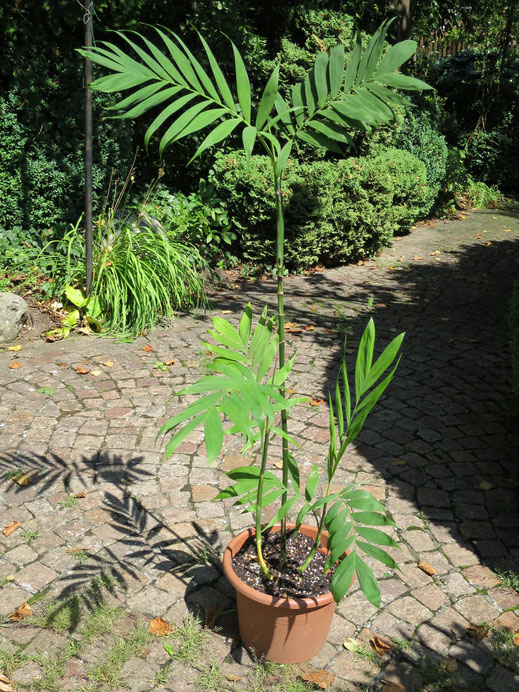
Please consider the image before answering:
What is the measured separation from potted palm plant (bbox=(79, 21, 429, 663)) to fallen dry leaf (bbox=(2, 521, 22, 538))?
1.36 meters

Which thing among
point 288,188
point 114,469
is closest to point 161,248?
point 288,188

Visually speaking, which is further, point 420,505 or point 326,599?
point 420,505

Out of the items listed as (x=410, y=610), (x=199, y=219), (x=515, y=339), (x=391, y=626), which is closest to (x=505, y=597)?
(x=410, y=610)

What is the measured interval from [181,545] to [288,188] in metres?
5.47

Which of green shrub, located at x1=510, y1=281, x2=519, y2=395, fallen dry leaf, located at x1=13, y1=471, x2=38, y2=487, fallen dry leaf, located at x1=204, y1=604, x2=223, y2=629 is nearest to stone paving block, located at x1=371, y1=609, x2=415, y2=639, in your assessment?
fallen dry leaf, located at x1=204, y1=604, x2=223, y2=629

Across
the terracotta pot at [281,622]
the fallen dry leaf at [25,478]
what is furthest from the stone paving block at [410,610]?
the fallen dry leaf at [25,478]

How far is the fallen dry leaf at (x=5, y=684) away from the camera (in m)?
2.61

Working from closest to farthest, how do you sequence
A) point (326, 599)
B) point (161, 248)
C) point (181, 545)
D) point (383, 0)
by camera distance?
point (326, 599) → point (181, 545) → point (161, 248) → point (383, 0)

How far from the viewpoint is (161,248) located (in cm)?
666

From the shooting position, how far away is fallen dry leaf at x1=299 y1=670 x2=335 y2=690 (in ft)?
8.88

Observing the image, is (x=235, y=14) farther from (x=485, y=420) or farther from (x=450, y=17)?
(x=450, y=17)

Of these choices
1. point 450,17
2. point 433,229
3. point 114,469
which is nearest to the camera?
point 114,469

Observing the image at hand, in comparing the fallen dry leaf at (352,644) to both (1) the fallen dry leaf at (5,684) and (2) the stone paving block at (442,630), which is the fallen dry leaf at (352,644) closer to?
(2) the stone paving block at (442,630)

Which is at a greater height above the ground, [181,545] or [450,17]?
[450,17]
